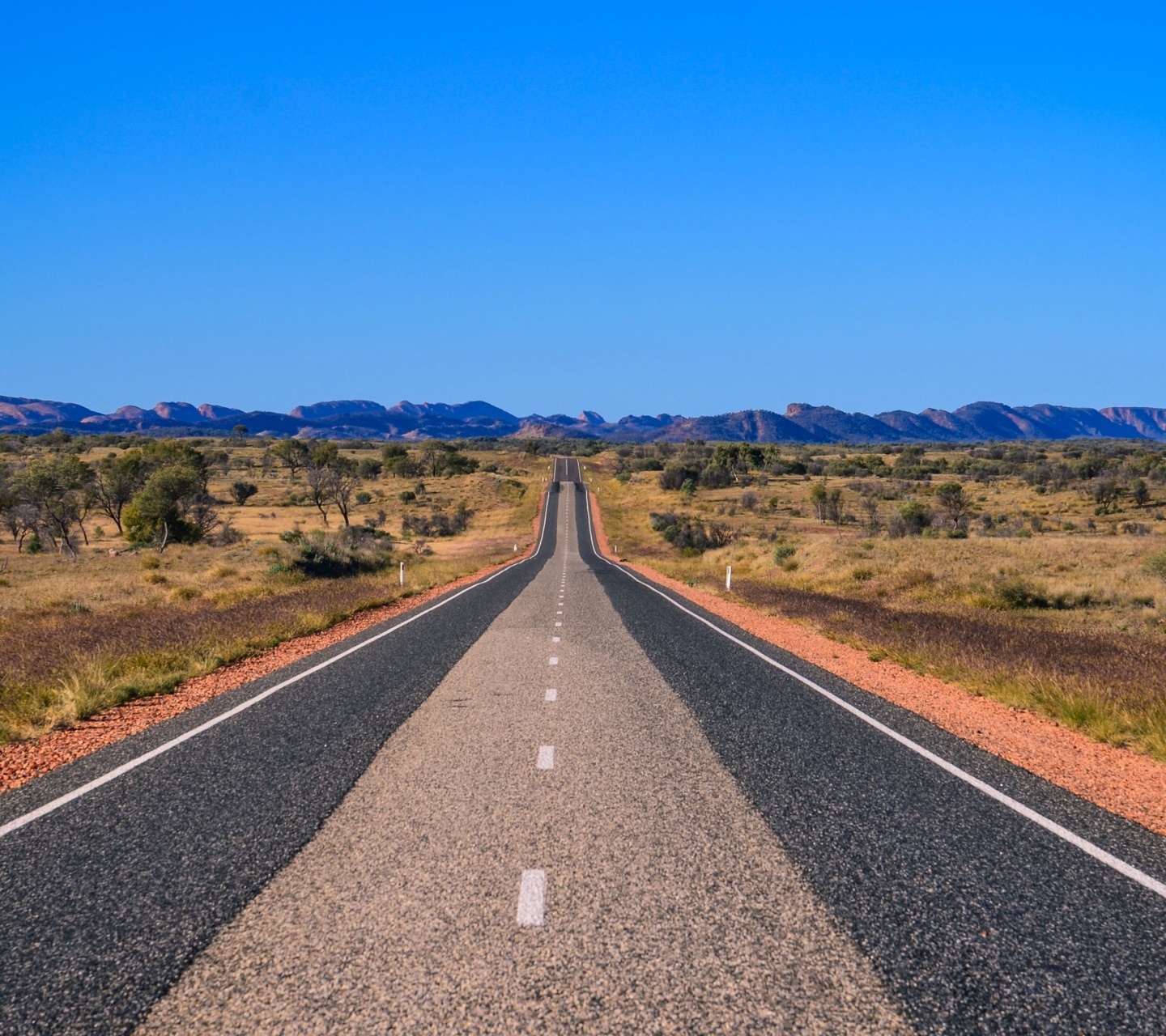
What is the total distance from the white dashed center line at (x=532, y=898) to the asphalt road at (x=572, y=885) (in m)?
0.02

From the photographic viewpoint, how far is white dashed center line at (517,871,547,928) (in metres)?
4.36

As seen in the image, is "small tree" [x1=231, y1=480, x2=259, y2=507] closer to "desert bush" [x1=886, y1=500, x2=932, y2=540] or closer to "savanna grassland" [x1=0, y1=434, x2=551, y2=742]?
"savanna grassland" [x1=0, y1=434, x2=551, y2=742]

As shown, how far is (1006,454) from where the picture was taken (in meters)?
140

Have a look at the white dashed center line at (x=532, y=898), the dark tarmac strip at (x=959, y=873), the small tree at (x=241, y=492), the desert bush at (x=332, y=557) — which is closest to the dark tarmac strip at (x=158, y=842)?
the white dashed center line at (x=532, y=898)

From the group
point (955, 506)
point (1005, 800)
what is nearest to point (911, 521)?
point (955, 506)

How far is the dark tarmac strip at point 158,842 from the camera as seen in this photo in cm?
386

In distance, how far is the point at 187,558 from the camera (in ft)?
122

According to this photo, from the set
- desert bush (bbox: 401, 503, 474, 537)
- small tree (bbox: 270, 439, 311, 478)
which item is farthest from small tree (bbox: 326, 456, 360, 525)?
small tree (bbox: 270, 439, 311, 478)

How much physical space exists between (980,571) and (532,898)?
85.5 feet

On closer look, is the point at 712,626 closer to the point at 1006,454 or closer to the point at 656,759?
the point at 656,759

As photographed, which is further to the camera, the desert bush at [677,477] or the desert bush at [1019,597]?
the desert bush at [677,477]

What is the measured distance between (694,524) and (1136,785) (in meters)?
57.0

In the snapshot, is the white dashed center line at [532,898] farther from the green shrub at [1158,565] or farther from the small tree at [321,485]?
the small tree at [321,485]

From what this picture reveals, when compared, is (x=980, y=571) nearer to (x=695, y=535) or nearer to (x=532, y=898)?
(x=532, y=898)
